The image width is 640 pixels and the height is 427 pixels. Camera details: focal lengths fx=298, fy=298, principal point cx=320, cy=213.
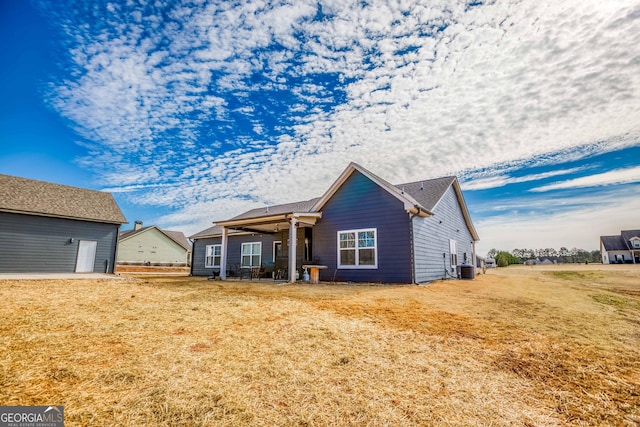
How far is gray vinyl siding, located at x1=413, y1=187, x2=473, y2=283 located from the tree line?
34210mm

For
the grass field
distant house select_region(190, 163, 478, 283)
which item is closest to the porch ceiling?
distant house select_region(190, 163, 478, 283)

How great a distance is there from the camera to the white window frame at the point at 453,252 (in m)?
18.1

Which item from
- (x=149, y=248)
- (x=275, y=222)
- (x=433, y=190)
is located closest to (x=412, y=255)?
(x=433, y=190)

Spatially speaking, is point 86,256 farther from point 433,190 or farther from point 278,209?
point 433,190

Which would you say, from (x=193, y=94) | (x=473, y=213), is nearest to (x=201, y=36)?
(x=193, y=94)

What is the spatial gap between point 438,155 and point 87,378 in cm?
1827

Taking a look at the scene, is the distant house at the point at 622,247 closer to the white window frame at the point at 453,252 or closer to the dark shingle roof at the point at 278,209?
the white window frame at the point at 453,252

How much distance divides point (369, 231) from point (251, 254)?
9.92 m

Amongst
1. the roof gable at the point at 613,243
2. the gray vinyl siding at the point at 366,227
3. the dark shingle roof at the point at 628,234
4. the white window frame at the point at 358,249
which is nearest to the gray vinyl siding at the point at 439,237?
the gray vinyl siding at the point at 366,227

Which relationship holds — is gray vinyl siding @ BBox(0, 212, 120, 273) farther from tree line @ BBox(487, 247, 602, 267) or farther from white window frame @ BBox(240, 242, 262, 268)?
tree line @ BBox(487, 247, 602, 267)

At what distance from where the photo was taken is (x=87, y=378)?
3211 millimetres

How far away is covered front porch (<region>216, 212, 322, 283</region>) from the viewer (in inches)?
543

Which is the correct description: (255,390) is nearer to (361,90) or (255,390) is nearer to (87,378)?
(87,378)

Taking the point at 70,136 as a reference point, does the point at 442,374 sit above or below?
below
